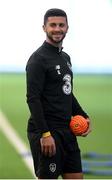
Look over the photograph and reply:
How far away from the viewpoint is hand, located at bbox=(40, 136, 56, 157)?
12.8 feet

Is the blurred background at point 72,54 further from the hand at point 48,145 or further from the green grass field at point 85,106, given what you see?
the hand at point 48,145

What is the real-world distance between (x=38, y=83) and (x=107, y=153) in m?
3.42

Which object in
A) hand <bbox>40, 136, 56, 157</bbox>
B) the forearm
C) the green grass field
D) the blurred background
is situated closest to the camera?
hand <bbox>40, 136, 56, 157</bbox>

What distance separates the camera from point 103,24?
877 cm

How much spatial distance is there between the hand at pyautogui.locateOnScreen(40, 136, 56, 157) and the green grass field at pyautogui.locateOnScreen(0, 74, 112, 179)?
306 centimetres

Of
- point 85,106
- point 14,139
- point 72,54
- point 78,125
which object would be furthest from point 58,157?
point 72,54

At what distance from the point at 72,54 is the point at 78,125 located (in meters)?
4.81

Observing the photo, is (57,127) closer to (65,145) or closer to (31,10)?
(65,145)

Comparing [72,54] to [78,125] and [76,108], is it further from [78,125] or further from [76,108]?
[78,125]

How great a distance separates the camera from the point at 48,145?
391cm

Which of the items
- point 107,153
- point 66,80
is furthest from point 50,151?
point 107,153

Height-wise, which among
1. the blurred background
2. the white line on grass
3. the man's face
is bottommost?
the white line on grass

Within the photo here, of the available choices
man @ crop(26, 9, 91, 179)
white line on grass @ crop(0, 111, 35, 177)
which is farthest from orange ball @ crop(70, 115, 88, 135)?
white line on grass @ crop(0, 111, 35, 177)

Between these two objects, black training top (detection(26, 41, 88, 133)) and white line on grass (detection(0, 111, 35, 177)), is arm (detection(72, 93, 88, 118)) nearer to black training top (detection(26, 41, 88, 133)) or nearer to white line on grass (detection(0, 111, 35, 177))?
black training top (detection(26, 41, 88, 133))
